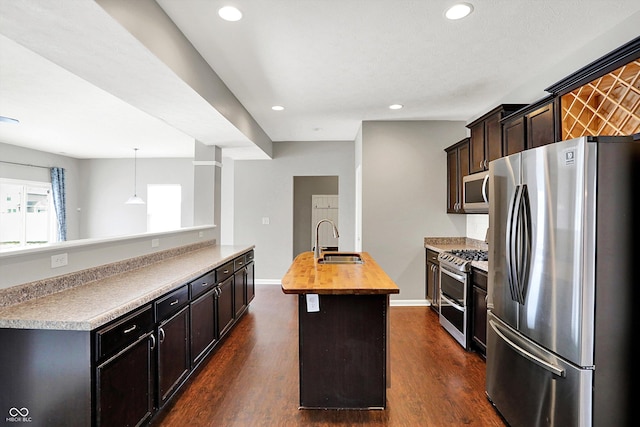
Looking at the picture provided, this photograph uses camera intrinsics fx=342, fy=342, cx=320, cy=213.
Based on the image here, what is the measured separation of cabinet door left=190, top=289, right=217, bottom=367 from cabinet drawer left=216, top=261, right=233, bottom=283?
0.18 metres

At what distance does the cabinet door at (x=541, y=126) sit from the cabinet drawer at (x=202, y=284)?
2.92m

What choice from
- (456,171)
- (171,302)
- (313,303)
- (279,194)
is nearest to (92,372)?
(171,302)

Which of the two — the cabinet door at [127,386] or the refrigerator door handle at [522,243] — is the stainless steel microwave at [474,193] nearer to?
the refrigerator door handle at [522,243]

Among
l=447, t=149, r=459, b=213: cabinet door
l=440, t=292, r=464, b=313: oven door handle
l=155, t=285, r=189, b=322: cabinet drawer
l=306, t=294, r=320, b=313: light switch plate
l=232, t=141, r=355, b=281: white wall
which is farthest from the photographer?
l=232, t=141, r=355, b=281: white wall

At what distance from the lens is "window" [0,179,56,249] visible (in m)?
6.66

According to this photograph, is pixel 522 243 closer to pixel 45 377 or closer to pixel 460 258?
pixel 460 258

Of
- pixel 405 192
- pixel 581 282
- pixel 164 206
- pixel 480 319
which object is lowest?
pixel 480 319

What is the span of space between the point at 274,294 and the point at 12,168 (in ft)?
18.7

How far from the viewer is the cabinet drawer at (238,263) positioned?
154 inches

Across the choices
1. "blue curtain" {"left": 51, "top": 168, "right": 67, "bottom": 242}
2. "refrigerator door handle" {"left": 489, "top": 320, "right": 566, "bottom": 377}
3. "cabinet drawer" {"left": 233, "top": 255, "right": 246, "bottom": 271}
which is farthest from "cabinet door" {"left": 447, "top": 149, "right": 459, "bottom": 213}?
"blue curtain" {"left": 51, "top": 168, "right": 67, "bottom": 242}

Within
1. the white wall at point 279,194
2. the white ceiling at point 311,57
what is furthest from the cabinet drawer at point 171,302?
the white wall at point 279,194

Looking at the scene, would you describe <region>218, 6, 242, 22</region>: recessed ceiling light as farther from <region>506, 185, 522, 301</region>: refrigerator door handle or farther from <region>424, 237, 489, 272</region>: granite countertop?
<region>424, 237, 489, 272</region>: granite countertop

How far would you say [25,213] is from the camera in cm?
704

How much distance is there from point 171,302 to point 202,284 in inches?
22.5
